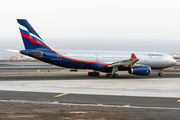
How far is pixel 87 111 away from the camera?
15.4 meters

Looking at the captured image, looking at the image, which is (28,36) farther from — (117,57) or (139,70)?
(139,70)

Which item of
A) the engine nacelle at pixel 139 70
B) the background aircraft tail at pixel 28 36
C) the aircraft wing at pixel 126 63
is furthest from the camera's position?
the engine nacelle at pixel 139 70

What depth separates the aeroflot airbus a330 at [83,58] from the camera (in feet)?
109

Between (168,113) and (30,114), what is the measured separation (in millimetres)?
7813

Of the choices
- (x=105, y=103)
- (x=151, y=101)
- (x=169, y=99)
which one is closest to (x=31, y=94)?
(x=105, y=103)

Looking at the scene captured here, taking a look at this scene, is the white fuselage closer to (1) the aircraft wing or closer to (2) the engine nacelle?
(1) the aircraft wing

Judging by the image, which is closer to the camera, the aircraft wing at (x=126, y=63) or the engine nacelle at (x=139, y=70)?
the aircraft wing at (x=126, y=63)

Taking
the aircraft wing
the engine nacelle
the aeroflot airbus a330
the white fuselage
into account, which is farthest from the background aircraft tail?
the engine nacelle

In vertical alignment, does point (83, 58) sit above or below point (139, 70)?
above

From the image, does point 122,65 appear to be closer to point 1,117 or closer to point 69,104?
point 69,104

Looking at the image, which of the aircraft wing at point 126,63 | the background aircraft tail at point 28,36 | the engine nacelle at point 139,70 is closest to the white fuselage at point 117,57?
the aircraft wing at point 126,63

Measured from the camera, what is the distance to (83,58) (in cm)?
3484

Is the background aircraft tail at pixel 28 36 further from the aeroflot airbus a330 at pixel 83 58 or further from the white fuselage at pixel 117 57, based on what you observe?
the white fuselage at pixel 117 57

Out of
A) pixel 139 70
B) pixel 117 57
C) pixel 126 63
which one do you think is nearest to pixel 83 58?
pixel 117 57
